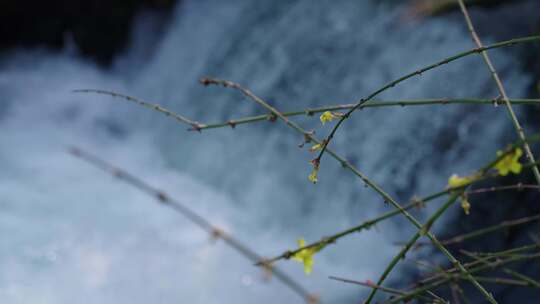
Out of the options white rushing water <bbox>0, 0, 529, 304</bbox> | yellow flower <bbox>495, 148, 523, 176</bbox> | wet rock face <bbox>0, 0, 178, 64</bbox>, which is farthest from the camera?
wet rock face <bbox>0, 0, 178, 64</bbox>

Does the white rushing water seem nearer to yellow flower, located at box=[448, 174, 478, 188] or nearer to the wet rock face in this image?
the wet rock face

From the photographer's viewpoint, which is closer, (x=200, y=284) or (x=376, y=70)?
(x=200, y=284)

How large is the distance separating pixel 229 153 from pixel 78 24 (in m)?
1.81

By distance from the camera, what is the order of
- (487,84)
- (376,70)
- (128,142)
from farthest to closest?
1. (128,142)
2. (376,70)
3. (487,84)

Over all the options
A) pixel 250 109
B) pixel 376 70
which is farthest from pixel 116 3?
pixel 376 70

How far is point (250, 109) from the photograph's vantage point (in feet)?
14.4

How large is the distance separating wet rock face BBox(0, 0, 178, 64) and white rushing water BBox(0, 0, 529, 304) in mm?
193

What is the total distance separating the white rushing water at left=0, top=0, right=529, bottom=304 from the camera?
322cm

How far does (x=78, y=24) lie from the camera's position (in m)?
5.32

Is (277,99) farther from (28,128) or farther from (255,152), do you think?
(28,128)

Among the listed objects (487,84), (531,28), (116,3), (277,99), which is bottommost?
(487,84)

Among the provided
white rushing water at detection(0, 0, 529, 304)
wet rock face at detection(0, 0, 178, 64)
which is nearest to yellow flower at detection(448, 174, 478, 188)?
white rushing water at detection(0, 0, 529, 304)

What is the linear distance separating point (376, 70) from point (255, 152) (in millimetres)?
801

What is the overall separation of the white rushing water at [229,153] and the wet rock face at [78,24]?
193 millimetres
